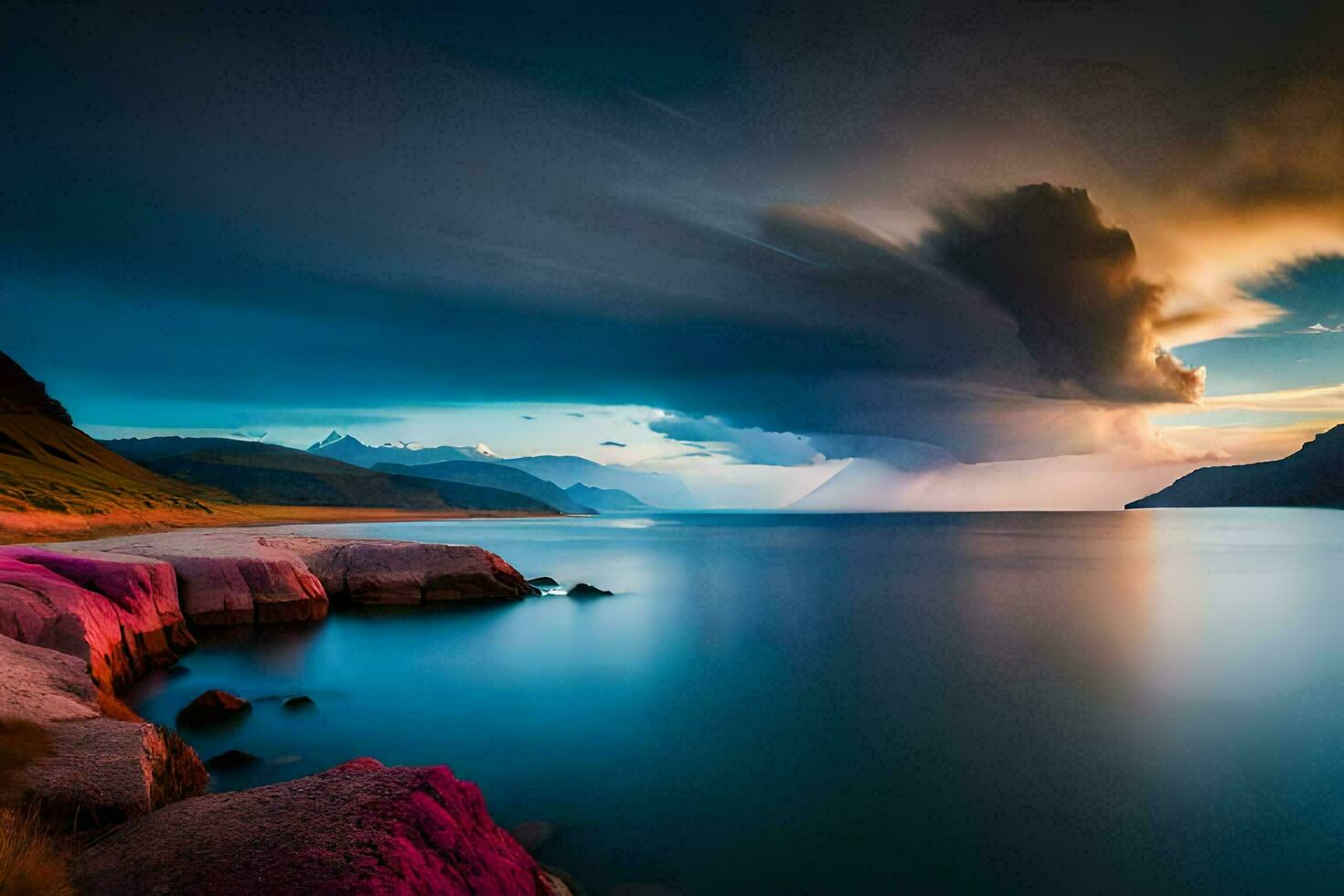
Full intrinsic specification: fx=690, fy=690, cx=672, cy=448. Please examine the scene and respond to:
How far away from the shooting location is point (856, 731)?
1870cm

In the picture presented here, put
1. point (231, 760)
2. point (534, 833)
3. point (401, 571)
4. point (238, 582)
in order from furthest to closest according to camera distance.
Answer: point (401, 571)
point (238, 582)
point (231, 760)
point (534, 833)

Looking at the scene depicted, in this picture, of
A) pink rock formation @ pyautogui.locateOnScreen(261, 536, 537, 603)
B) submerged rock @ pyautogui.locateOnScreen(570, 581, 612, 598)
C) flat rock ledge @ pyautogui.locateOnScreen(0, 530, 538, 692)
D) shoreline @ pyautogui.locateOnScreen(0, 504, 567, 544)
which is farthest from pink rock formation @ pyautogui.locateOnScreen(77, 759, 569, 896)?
shoreline @ pyautogui.locateOnScreen(0, 504, 567, 544)

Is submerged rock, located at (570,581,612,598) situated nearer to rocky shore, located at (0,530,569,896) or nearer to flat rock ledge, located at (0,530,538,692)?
flat rock ledge, located at (0,530,538,692)

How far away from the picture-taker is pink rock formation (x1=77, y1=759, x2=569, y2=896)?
6062 millimetres

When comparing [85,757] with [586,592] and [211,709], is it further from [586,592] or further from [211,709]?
[586,592]

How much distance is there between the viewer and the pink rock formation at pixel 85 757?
7.79 metres

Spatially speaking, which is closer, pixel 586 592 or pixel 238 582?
pixel 238 582

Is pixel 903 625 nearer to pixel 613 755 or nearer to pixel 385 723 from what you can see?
pixel 613 755

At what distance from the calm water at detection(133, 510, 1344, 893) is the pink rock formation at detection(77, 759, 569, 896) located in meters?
4.29

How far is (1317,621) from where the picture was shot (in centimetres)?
3559

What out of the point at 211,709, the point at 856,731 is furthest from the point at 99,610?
the point at 856,731

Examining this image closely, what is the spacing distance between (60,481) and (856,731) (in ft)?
443

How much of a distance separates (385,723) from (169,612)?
13.1 m

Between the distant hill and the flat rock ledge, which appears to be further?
the distant hill
